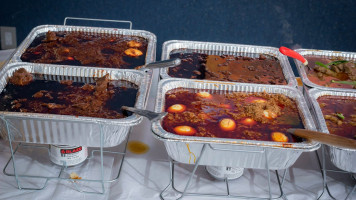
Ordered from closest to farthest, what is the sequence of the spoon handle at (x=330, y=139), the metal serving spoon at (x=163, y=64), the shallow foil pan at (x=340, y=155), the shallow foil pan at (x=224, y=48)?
the spoon handle at (x=330, y=139), the shallow foil pan at (x=340, y=155), the metal serving spoon at (x=163, y=64), the shallow foil pan at (x=224, y=48)

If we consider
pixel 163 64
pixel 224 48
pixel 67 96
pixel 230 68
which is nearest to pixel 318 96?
pixel 230 68

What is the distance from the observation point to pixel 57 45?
1.91 meters

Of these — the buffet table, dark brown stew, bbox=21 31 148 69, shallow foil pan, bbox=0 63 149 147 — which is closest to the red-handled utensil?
the buffet table

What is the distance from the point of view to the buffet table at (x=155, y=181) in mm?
1325

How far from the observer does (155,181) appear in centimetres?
139

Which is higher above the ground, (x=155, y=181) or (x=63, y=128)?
(x=63, y=128)

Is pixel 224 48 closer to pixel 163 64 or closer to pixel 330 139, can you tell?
pixel 163 64

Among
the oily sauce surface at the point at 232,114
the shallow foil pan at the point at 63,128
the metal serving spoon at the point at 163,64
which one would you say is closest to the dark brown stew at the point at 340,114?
the oily sauce surface at the point at 232,114

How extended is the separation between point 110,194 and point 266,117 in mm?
631

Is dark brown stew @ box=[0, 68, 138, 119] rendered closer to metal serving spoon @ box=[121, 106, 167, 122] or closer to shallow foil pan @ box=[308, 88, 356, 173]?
metal serving spoon @ box=[121, 106, 167, 122]

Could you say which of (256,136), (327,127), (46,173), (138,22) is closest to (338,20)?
(138,22)

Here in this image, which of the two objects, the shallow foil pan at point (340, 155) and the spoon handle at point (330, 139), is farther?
the shallow foil pan at point (340, 155)

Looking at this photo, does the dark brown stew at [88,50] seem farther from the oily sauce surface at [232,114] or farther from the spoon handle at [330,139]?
the spoon handle at [330,139]

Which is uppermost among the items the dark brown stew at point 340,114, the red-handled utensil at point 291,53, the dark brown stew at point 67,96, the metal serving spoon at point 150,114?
the red-handled utensil at point 291,53
